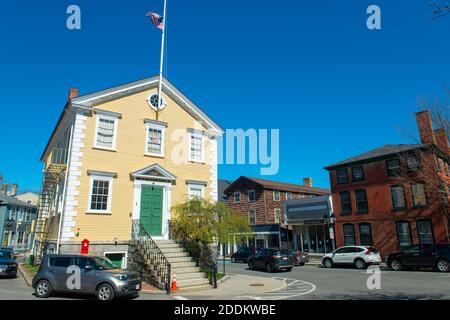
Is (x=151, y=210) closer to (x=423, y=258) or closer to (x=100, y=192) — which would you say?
(x=100, y=192)

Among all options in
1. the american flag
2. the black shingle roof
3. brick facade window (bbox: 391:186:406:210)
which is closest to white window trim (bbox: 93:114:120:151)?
the american flag

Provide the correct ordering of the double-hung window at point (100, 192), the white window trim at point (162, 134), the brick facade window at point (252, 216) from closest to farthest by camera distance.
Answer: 1. the double-hung window at point (100, 192)
2. the white window trim at point (162, 134)
3. the brick facade window at point (252, 216)

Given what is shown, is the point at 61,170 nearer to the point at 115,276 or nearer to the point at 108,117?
the point at 108,117

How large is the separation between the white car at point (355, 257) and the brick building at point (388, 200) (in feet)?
19.6

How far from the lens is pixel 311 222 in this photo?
34906 mm

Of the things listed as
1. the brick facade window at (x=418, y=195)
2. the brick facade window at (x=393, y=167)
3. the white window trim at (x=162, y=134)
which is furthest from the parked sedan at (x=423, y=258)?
the white window trim at (x=162, y=134)

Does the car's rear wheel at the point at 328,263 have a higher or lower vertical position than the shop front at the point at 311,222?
lower

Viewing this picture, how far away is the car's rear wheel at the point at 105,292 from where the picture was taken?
10.6 meters

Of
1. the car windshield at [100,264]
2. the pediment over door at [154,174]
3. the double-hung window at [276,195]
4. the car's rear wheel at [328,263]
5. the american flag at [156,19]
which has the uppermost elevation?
the american flag at [156,19]

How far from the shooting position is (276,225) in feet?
127

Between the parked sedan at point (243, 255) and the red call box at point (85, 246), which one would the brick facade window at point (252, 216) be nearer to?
the parked sedan at point (243, 255)

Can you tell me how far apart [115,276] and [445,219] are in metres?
25.6

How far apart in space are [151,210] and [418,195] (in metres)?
22.2

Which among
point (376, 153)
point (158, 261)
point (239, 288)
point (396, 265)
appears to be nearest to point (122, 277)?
point (158, 261)
